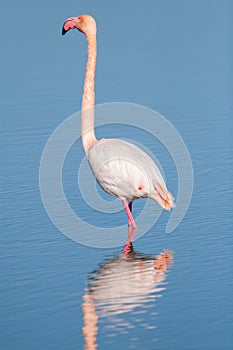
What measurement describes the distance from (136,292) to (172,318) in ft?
2.21

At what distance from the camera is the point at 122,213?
11.2m

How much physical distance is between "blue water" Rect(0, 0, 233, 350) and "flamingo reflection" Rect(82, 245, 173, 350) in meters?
0.01

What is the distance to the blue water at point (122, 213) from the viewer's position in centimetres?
779

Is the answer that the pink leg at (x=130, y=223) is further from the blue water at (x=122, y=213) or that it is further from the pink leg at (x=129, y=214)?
the blue water at (x=122, y=213)

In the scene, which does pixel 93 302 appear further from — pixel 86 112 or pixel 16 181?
pixel 16 181

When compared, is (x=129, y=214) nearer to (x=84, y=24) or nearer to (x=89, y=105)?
(x=89, y=105)

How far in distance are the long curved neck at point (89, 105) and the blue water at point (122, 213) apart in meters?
0.75

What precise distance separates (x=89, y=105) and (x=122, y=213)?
1.19 meters

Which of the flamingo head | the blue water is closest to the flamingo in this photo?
the blue water

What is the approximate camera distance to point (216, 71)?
17.9m

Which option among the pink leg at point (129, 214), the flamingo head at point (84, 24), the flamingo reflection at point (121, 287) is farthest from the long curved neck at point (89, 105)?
the flamingo reflection at point (121, 287)

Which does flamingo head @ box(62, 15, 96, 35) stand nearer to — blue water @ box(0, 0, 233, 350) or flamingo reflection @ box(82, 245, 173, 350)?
blue water @ box(0, 0, 233, 350)

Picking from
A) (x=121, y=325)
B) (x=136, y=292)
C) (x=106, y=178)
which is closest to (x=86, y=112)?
(x=106, y=178)

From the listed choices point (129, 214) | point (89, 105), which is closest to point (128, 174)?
point (129, 214)
